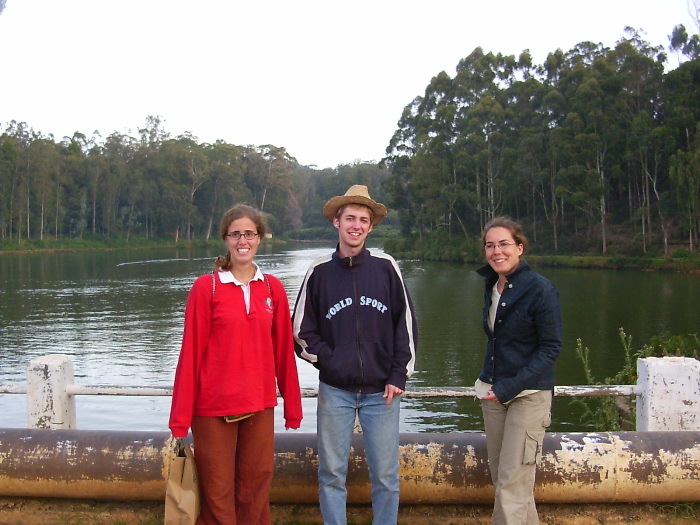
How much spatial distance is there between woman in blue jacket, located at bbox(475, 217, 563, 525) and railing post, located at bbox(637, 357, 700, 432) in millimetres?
919

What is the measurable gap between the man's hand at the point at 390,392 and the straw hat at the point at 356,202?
2.71 feet

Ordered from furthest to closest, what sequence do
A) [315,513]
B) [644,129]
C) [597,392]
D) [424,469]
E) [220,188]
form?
[220,188]
[644,129]
[597,392]
[315,513]
[424,469]

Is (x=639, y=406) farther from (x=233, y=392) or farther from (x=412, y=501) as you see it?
(x=233, y=392)

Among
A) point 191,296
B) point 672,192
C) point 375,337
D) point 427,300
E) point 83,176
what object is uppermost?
point 83,176

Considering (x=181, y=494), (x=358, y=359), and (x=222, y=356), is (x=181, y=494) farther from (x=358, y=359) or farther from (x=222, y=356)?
(x=358, y=359)

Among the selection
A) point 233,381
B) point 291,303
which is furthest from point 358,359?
point 291,303

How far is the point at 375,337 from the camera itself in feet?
10.9

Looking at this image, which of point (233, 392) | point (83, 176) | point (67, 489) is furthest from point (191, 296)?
point (83, 176)

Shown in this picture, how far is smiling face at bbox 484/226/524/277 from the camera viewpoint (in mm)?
3383

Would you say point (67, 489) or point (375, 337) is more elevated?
point (375, 337)

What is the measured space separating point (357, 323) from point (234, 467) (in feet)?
2.82

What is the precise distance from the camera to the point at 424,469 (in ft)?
12.2

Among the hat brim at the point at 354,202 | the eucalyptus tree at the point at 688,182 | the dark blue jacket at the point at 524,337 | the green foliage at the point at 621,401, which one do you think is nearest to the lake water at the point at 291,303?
the green foliage at the point at 621,401

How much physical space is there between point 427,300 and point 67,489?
22.6 meters
